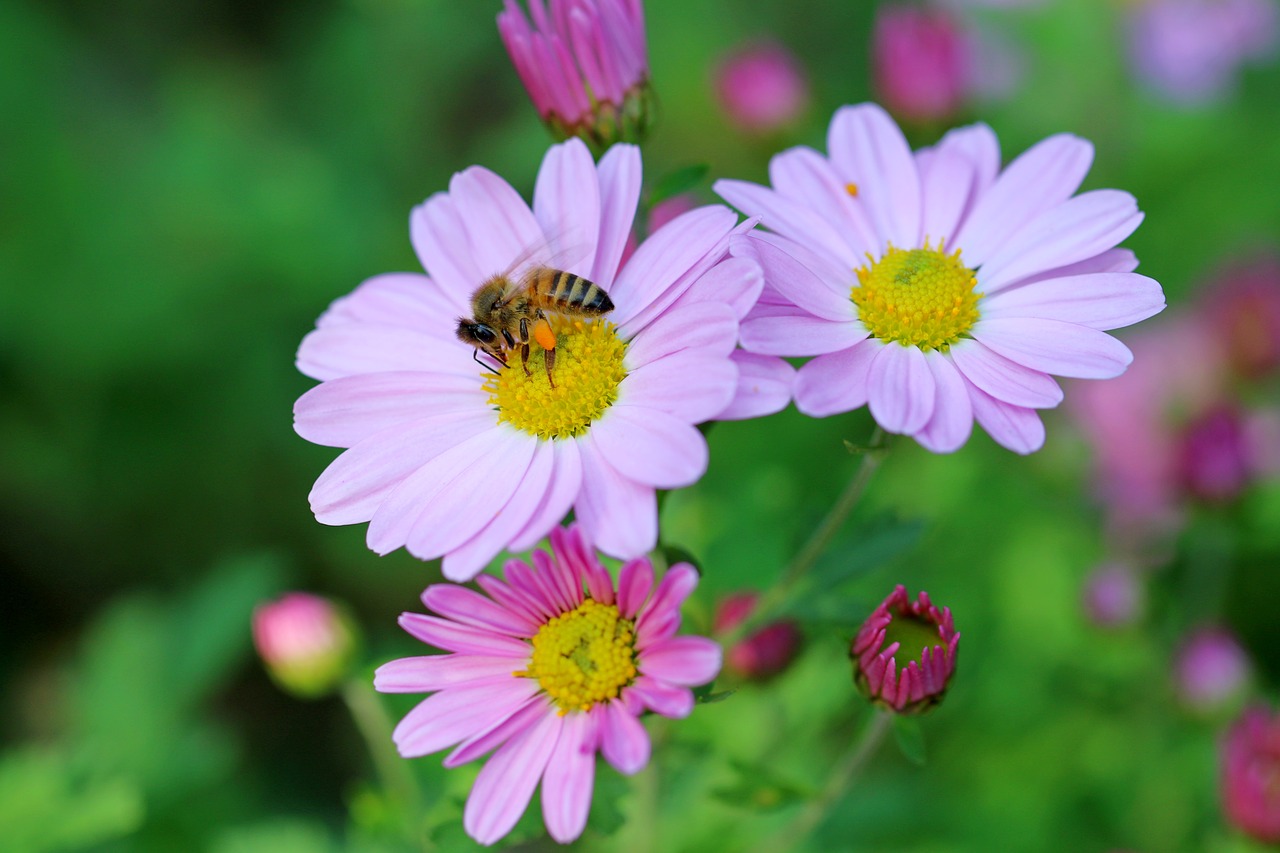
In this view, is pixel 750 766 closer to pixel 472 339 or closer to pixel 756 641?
pixel 756 641

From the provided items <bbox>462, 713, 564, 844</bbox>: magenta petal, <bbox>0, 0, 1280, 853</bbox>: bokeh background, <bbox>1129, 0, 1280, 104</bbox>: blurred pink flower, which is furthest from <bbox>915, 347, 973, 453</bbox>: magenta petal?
<bbox>1129, 0, 1280, 104</bbox>: blurred pink flower

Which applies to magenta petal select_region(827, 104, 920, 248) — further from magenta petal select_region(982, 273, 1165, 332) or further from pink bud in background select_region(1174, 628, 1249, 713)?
pink bud in background select_region(1174, 628, 1249, 713)

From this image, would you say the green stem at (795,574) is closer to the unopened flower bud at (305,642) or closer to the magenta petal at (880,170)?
the magenta petal at (880,170)

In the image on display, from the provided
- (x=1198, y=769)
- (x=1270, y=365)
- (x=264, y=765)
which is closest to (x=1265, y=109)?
(x=1270, y=365)

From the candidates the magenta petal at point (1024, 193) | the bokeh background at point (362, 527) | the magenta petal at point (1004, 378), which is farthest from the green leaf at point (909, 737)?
the magenta petal at point (1024, 193)

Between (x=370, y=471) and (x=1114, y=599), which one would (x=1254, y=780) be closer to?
(x=1114, y=599)

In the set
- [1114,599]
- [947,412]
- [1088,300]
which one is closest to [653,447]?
[947,412]
